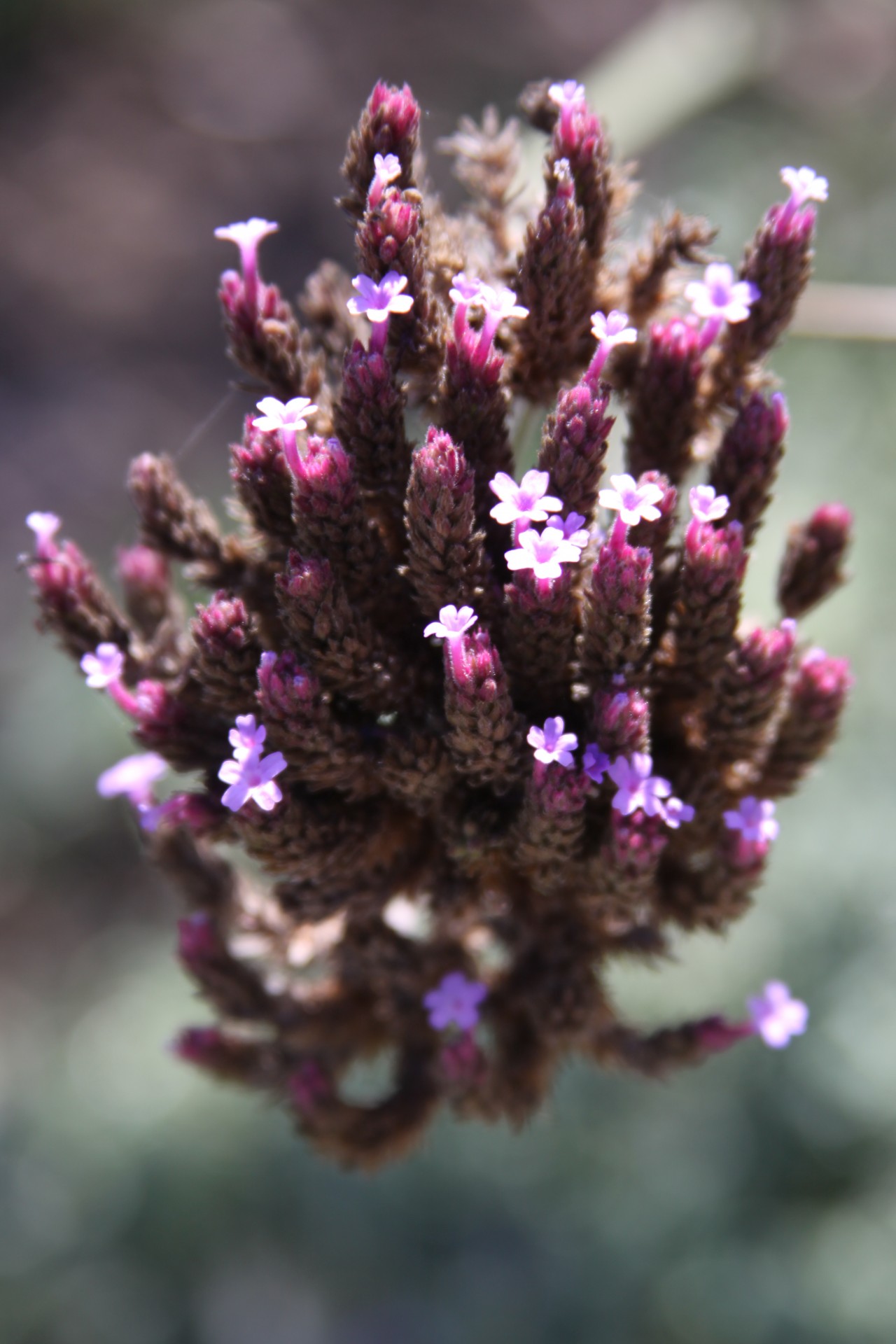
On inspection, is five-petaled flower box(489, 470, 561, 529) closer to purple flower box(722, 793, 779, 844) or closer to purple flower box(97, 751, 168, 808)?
purple flower box(722, 793, 779, 844)

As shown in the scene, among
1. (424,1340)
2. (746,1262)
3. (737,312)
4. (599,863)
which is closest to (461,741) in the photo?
(599,863)

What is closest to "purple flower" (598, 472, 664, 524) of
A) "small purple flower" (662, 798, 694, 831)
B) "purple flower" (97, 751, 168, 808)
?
"small purple flower" (662, 798, 694, 831)

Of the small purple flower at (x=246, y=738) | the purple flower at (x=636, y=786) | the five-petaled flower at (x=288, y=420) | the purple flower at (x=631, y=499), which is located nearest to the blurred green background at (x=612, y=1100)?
the five-petaled flower at (x=288, y=420)

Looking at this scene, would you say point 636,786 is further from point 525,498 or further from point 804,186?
point 804,186

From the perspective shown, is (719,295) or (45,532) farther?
(45,532)

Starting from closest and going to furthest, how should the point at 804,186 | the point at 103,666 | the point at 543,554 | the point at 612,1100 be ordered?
1. the point at 543,554
2. the point at 804,186
3. the point at 103,666
4. the point at 612,1100

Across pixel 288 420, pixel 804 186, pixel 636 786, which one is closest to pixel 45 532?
pixel 288 420
